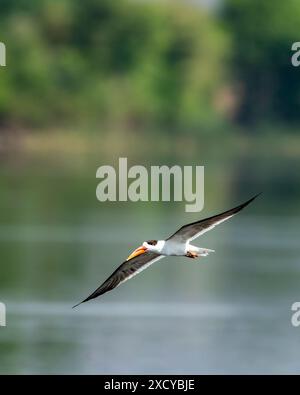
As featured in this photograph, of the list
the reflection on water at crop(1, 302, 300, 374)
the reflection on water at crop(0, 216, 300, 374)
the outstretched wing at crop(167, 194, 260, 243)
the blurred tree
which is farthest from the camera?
the blurred tree

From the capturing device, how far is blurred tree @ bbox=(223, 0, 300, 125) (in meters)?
78.2

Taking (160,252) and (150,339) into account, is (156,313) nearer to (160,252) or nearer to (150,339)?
(150,339)

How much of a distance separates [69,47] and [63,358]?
59.1 m

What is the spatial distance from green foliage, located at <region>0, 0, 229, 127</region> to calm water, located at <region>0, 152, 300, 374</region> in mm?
33891

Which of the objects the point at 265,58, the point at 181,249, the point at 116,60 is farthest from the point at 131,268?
the point at 265,58

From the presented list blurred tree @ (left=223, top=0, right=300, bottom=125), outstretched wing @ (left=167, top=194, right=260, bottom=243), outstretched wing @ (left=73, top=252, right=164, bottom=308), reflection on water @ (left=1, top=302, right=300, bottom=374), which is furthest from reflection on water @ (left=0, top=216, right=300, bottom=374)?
blurred tree @ (left=223, top=0, right=300, bottom=125)

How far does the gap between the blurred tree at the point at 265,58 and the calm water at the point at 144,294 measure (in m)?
41.2

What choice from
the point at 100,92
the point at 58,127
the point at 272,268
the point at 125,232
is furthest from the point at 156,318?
the point at 100,92

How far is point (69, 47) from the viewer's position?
76125 millimetres

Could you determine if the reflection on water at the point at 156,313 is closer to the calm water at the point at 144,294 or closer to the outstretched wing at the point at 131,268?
the calm water at the point at 144,294

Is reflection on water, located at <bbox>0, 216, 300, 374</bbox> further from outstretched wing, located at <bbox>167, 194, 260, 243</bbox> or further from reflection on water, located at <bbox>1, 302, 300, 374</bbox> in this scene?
outstretched wing, located at <bbox>167, 194, 260, 243</bbox>

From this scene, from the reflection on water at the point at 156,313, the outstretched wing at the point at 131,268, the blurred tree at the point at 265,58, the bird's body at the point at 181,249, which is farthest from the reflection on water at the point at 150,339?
the blurred tree at the point at 265,58

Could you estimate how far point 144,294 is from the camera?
2252 cm
